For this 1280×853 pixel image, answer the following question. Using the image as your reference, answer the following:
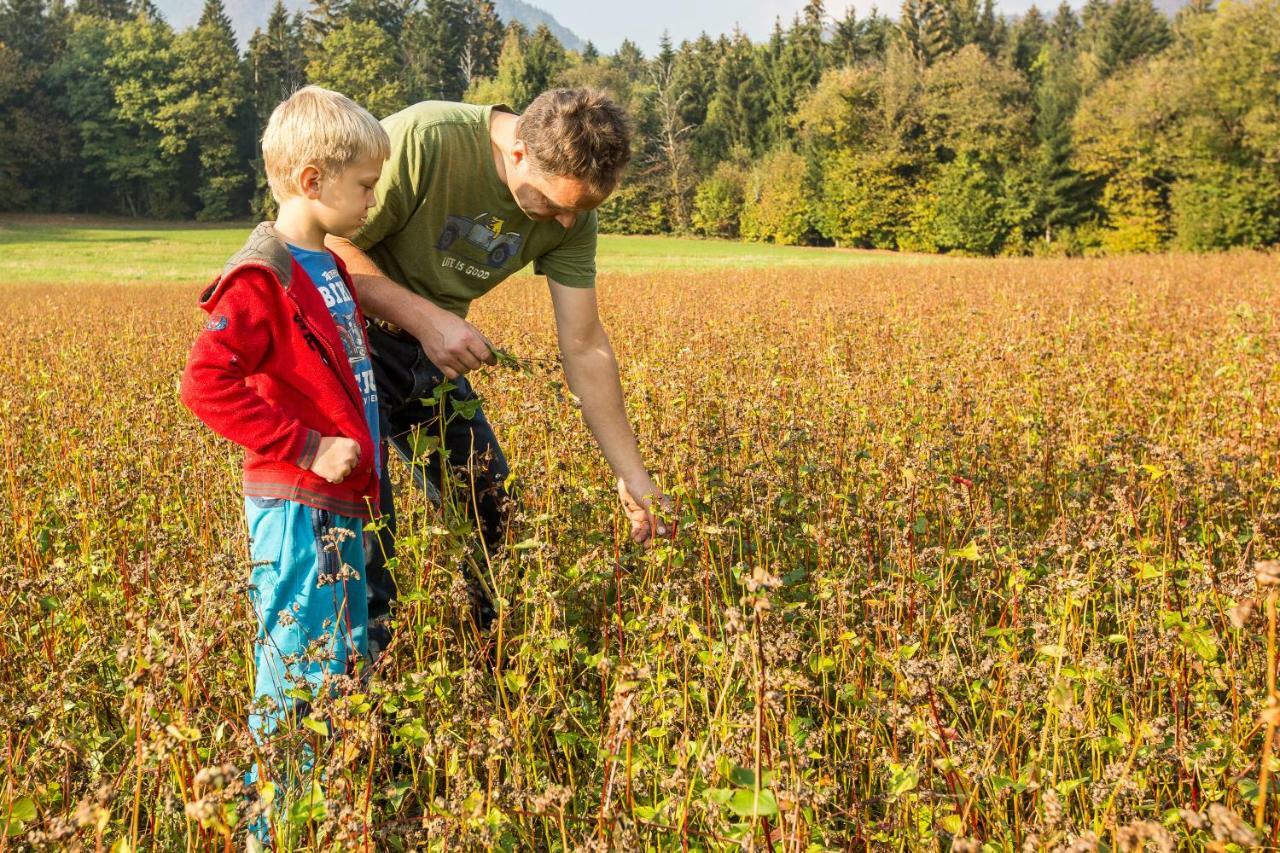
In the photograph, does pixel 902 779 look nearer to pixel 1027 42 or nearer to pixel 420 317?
pixel 420 317

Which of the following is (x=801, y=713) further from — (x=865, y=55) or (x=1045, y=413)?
(x=865, y=55)

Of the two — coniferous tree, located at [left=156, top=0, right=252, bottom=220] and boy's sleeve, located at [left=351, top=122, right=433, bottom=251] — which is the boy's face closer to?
boy's sleeve, located at [left=351, top=122, right=433, bottom=251]

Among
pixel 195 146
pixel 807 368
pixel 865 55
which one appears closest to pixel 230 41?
pixel 195 146

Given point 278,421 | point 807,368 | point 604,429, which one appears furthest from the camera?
point 807,368

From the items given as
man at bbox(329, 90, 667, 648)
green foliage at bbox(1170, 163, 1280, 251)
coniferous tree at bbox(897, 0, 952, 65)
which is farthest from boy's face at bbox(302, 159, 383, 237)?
coniferous tree at bbox(897, 0, 952, 65)

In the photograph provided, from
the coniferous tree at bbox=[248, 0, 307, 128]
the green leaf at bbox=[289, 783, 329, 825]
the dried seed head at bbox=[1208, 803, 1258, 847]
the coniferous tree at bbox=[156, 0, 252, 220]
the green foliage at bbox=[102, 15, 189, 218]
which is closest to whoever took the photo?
the dried seed head at bbox=[1208, 803, 1258, 847]

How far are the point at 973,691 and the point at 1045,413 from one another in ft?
9.21

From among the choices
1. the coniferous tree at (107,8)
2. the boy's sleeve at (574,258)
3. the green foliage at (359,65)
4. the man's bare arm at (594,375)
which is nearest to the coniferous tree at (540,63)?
the green foliage at (359,65)

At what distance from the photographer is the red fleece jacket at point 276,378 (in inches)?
84.3

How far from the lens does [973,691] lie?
222 cm

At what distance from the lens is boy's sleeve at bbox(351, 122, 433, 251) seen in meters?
2.85

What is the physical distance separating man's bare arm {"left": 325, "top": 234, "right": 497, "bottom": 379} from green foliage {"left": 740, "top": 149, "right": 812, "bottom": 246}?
1920 inches

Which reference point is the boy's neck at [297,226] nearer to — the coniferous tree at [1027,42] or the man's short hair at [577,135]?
the man's short hair at [577,135]

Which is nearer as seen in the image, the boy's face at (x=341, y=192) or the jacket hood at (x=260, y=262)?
the jacket hood at (x=260, y=262)
